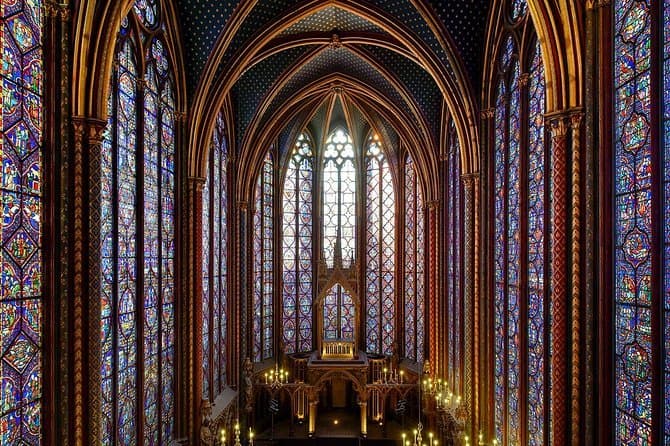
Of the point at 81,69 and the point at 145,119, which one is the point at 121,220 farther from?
the point at 81,69

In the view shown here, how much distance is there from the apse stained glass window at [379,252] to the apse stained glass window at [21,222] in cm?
1860

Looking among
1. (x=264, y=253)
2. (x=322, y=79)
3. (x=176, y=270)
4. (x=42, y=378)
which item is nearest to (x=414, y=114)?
(x=322, y=79)

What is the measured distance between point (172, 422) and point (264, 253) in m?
10.8

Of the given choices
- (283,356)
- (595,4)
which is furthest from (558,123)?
(283,356)

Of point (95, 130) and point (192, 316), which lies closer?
point (95, 130)

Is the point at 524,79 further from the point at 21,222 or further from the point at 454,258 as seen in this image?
the point at 21,222

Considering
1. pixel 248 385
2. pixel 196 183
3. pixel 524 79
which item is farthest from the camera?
pixel 248 385

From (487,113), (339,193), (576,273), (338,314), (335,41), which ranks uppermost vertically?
(335,41)

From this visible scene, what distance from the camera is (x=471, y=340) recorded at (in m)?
14.7

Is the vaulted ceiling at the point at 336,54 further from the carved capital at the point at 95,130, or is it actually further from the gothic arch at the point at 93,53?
the carved capital at the point at 95,130

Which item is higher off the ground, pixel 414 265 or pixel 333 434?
pixel 414 265

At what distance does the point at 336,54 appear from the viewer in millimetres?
20156

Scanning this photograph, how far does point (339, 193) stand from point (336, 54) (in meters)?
7.81

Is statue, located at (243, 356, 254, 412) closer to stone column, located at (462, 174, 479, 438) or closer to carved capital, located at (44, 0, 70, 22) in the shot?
stone column, located at (462, 174, 479, 438)
